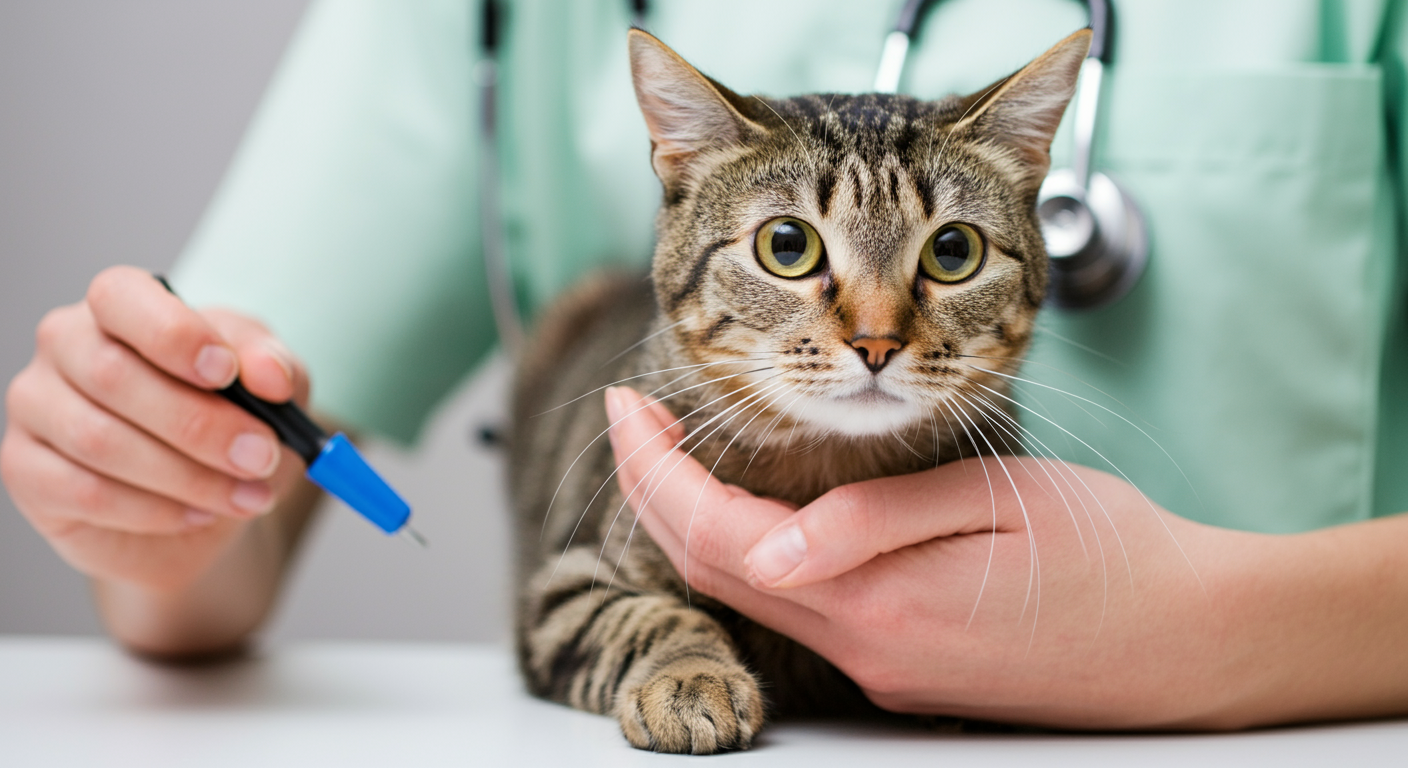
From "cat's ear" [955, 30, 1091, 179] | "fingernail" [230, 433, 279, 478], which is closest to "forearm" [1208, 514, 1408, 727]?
"cat's ear" [955, 30, 1091, 179]

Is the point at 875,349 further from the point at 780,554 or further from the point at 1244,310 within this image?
the point at 1244,310

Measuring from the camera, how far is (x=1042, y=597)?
0.69 m

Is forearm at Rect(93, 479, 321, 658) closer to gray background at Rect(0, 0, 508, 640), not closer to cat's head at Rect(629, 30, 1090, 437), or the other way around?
gray background at Rect(0, 0, 508, 640)

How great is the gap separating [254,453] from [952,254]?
54 cm

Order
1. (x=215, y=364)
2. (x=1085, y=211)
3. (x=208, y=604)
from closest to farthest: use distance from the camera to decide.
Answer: (x=215, y=364) < (x=1085, y=211) < (x=208, y=604)

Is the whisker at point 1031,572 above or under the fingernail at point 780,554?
above

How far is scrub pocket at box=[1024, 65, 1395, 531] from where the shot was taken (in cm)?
90

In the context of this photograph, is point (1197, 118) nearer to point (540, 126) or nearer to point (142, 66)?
point (540, 126)

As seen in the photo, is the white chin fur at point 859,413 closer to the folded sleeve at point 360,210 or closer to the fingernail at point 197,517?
the fingernail at point 197,517

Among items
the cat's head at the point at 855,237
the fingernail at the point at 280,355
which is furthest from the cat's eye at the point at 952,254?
the fingernail at the point at 280,355

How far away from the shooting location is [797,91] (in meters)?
1.08

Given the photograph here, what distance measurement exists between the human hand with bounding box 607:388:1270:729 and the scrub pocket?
21 centimetres

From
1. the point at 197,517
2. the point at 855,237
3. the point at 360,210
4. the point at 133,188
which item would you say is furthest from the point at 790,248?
the point at 133,188

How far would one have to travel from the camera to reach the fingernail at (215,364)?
711 mm
